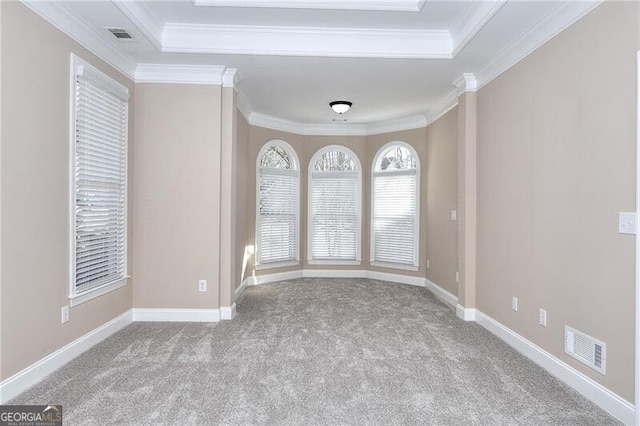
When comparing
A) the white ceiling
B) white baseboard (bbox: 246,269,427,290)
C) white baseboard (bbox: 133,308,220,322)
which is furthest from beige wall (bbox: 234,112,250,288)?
white baseboard (bbox: 133,308,220,322)

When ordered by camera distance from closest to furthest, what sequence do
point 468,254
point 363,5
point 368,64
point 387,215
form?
point 363,5 < point 368,64 < point 468,254 < point 387,215

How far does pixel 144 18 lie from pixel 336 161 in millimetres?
4273

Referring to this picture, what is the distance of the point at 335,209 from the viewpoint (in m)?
7.07

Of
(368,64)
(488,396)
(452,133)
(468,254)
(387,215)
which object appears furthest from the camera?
(387,215)

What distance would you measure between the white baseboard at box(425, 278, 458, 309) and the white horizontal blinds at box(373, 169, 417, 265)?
1.90 ft

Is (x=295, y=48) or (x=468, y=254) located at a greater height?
(x=295, y=48)

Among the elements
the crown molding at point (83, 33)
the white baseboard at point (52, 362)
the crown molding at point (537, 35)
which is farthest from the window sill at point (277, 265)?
the crown molding at point (537, 35)

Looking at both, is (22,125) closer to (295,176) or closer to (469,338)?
(469,338)

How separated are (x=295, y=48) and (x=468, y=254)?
2.89 meters

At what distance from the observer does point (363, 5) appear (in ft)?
10.6

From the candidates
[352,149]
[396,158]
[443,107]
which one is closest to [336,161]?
[352,149]

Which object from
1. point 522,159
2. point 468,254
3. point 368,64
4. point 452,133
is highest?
point 368,64

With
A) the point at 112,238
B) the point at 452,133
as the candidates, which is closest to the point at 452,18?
the point at 452,133

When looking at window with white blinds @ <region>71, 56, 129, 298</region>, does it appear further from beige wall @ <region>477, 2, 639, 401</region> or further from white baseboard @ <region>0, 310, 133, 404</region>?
beige wall @ <region>477, 2, 639, 401</region>
